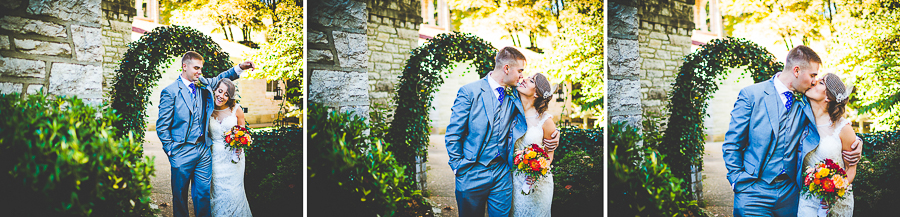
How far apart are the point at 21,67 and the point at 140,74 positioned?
0.73m

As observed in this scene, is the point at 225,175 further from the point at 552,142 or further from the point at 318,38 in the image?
the point at 552,142

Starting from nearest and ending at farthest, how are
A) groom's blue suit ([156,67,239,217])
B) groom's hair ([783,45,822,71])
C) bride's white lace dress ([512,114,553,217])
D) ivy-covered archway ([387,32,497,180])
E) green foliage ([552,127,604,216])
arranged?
groom's blue suit ([156,67,239,217]) → groom's hair ([783,45,822,71]) → bride's white lace dress ([512,114,553,217]) → ivy-covered archway ([387,32,497,180]) → green foliage ([552,127,604,216])

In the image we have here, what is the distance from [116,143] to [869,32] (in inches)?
231

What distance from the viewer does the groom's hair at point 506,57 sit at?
3.96m

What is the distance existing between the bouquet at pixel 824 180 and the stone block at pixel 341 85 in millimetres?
3319

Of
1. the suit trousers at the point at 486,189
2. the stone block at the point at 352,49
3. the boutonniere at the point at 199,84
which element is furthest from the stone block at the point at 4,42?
the suit trousers at the point at 486,189

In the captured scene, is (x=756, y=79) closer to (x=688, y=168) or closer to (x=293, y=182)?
(x=688, y=168)

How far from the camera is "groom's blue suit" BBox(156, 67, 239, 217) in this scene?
3678 mm

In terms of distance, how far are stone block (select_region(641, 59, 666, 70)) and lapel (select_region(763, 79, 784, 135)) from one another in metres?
0.84

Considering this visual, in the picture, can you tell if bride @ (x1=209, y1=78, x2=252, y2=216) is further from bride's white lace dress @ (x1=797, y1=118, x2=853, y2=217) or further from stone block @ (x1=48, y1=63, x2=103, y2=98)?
A: bride's white lace dress @ (x1=797, y1=118, x2=853, y2=217)

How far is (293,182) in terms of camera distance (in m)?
4.27

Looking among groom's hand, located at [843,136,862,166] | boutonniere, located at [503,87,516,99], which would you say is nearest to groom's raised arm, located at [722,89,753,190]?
groom's hand, located at [843,136,862,166]

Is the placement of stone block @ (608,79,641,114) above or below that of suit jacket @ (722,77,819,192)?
above

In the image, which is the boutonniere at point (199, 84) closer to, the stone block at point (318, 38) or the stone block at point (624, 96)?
the stone block at point (318, 38)
